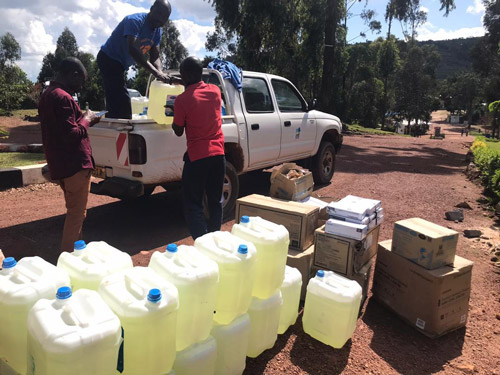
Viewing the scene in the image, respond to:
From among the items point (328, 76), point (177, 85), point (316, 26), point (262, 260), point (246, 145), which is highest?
point (316, 26)

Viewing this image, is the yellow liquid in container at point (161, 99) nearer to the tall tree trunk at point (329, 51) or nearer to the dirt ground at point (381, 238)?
the dirt ground at point (381, 238)

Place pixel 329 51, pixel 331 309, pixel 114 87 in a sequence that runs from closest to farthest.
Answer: pixel 331 309 < pixel 114 87 < pixel 329 51

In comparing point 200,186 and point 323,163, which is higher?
point 200,186

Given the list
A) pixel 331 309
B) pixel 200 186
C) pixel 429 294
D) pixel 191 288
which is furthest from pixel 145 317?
pixel 429 294

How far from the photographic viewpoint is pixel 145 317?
1669 mm

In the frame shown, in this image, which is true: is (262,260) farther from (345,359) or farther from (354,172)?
(354,172)

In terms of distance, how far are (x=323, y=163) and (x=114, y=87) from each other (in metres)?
4.40

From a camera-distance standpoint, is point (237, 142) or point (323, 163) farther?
point (323, 163)

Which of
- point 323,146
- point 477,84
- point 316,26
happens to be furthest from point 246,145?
point 477,84

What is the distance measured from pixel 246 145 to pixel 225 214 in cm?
104

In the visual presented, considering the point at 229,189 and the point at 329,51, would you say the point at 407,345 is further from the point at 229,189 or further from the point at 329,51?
the point at 329,51

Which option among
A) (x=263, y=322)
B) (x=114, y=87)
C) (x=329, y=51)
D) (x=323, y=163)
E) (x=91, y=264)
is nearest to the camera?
(x=91, y=264)

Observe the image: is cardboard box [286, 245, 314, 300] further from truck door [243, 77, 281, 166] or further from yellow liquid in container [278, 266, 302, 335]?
truck door [243, 77, 281, 166]

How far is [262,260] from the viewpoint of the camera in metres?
2.54
